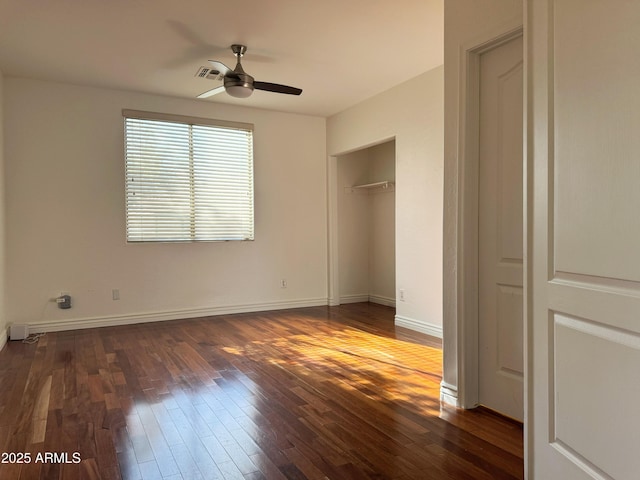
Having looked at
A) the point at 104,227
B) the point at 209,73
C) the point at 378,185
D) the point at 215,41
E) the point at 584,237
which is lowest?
the point at 584,237

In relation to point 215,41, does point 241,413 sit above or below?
below

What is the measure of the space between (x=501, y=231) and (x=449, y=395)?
Answer: 3.59 ft

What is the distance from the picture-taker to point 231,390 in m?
3.14

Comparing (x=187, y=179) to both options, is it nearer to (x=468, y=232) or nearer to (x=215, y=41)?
(x=215, y=41)

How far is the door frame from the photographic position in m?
2.74

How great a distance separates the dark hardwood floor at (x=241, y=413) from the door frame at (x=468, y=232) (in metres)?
0.27

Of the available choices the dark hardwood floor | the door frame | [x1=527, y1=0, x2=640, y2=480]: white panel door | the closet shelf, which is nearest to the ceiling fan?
the door frame

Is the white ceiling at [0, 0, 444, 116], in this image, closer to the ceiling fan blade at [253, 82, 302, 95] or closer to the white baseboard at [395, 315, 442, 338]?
the ceiling fan blade at [253, 82, 302, 95]

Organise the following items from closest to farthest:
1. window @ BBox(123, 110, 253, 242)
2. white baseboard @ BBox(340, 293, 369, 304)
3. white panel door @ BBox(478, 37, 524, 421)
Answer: white panel door @ BBox(478, 37, 524, 421) < window @ BBox(123, 110, 253, 242) < white baseboard @ BBox(340, 293, 369, 304)

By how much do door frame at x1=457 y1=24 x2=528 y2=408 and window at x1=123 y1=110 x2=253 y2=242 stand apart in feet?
12.6

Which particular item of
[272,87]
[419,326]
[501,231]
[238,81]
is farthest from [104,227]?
[501,231]

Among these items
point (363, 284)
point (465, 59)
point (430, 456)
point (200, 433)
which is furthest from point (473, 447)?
point (363, 284)

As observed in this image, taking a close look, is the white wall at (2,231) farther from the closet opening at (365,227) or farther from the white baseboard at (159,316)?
the closet opening at (365,227)

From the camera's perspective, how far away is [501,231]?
2645 millimetres
